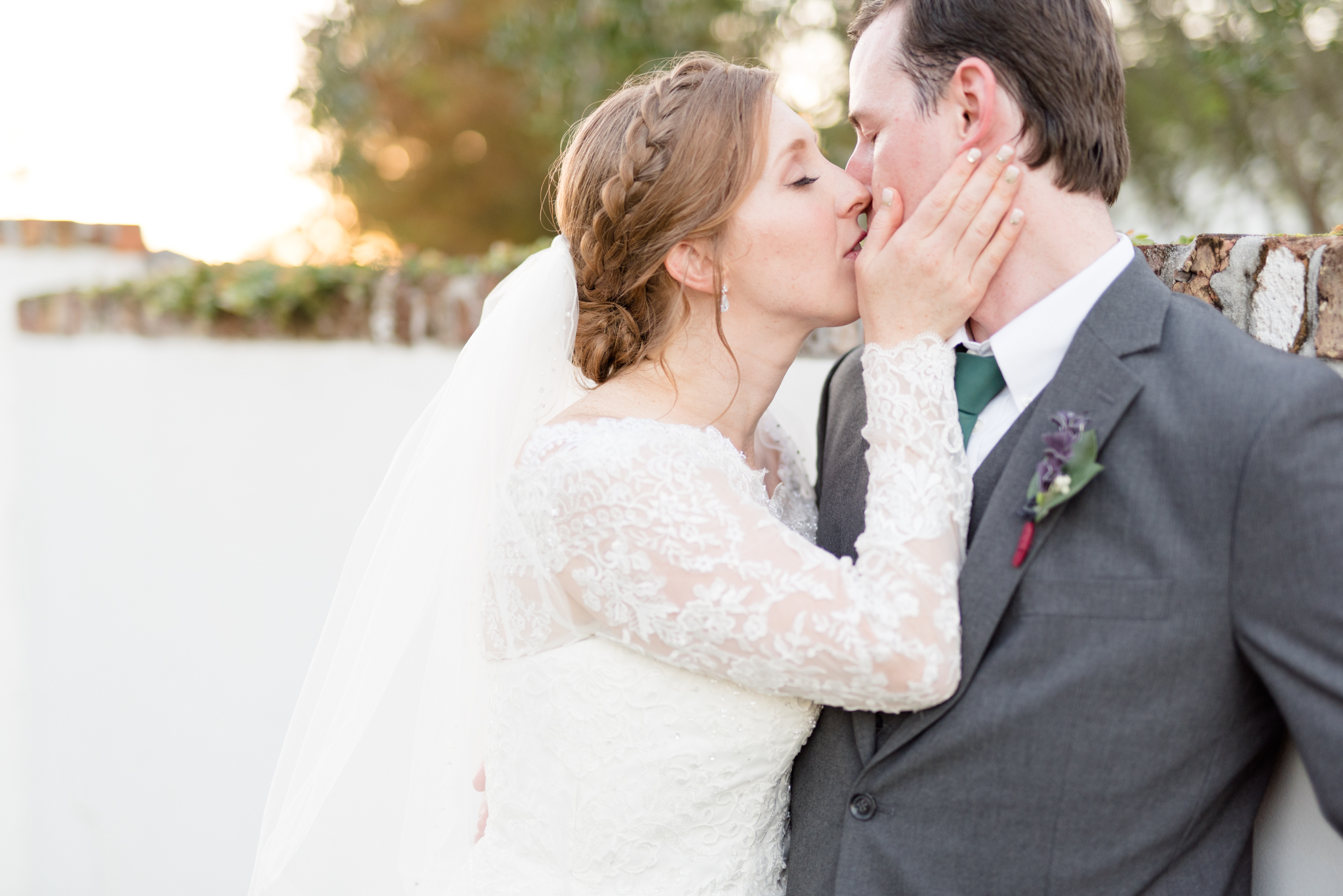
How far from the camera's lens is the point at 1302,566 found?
140 centimetres

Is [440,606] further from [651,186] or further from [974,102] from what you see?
[974,102]

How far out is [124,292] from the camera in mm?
4391

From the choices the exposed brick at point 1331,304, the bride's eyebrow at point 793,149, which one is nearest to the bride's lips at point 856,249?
the bride's eyebrow at point 793,149

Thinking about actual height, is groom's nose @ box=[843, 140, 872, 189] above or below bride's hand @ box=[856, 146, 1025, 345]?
above

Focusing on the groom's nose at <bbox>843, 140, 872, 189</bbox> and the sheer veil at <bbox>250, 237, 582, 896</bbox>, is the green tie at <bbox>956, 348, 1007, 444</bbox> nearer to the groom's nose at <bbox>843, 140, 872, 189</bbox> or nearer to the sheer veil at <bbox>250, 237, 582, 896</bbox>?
the groom's nose at <bbox>843, 140, 872, 189</bbox>

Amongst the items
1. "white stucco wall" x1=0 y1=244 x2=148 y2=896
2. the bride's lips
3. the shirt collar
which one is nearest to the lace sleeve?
the shirt collar

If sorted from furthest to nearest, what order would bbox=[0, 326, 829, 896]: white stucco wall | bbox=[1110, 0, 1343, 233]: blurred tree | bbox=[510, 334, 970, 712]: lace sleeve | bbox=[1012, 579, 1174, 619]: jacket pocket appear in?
1. bbox=[1110, 0, 1343, 233]: blurred tree
2. bbox=[0, 326, 829, 896]: white stucco wall
3. bbox=[510, 334, 970, 712]: lace sleeve
4. bbox=[1012, 579, 1174, 619]: jacket pocket

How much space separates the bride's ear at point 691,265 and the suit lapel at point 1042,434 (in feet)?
2.45

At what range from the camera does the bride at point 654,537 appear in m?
1.75

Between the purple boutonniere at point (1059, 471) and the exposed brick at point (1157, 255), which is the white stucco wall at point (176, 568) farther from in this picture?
the purple boutonniere at point (1059, 471)

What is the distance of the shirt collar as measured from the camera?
1.80 meters

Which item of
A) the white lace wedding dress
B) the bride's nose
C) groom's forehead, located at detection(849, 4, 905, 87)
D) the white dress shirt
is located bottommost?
the white lace wedding dress

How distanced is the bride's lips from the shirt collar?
1.33 ft

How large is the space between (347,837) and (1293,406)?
227cm
